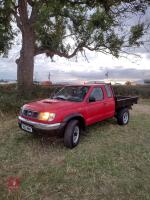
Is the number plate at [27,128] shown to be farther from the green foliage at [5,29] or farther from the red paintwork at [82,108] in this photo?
the green foliage at [5,29]

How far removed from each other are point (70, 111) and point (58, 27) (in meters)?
9.71

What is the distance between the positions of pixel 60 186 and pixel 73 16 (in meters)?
10.9

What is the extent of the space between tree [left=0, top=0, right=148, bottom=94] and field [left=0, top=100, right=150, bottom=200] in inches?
218

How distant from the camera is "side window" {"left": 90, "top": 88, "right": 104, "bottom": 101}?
6515 millimetres

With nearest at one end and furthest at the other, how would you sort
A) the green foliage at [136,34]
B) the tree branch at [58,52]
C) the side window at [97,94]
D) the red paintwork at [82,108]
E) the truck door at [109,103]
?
the red paintwork at [82,108] < the side window at [97,94] < the truck door at [109,103] < the green foliage at [136,34] < the tree branch at [58,52]

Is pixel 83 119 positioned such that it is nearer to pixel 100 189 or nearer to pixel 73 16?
pixel 100 189

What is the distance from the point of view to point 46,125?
5.05 m

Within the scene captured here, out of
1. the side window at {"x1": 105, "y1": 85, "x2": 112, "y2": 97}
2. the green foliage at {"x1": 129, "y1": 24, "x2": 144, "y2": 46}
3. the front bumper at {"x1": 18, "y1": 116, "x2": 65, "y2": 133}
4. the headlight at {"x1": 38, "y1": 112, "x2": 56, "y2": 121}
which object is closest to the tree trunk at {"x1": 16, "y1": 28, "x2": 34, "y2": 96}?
the side window at {"x1": 105, "y1": 85, "x2": 112, "y2": 97}

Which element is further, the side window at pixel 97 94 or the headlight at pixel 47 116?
the side window at pixel 97 94

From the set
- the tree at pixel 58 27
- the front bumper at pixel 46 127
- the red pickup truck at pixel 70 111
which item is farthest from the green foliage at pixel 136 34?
the front bumper at pixel 46 127

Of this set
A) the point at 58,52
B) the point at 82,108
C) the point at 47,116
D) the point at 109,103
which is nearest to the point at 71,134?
the point at 47,116

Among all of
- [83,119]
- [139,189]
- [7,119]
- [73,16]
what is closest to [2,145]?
[83,119]

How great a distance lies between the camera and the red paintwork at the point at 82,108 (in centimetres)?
521

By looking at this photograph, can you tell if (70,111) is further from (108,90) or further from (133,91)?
(133,91)
